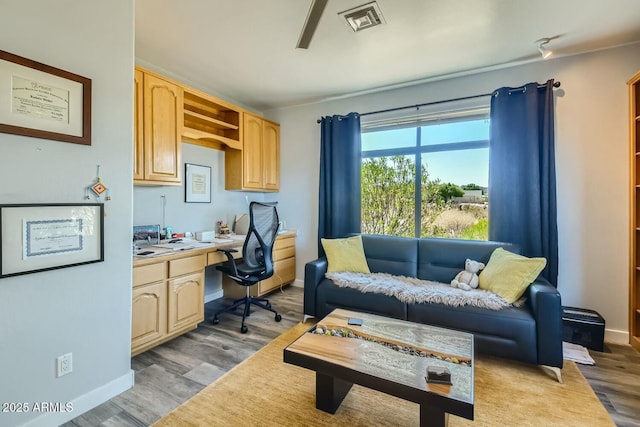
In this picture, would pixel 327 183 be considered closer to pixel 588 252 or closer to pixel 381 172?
pixel 381 172

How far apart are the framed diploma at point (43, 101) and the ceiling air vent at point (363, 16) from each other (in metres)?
1.75

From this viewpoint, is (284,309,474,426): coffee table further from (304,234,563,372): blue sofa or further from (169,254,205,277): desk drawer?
(169,254,205,277): desk drawer

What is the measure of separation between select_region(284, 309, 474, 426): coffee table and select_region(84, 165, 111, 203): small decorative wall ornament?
55.5 inches

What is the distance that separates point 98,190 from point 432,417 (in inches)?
83.5

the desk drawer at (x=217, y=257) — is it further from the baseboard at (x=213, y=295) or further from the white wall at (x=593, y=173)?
the white wall at (x=593, y=173)

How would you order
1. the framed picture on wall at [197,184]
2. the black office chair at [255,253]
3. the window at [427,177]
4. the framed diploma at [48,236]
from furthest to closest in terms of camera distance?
the framed picture on wall at [197,184] < the window at [427,177] < the black office chair at [255,253] < the framed diploma at [48,236]

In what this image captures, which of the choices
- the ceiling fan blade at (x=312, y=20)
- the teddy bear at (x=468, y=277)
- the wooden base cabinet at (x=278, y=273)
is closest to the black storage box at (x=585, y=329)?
the teddy bear at (x=468, y=277)

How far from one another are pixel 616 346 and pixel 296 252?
3405 millimetres

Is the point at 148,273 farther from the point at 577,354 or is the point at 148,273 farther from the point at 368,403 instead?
the point at 577,354

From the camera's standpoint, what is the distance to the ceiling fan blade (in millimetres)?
1375

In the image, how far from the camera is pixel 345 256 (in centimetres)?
300

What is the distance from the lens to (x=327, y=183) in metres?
3.65

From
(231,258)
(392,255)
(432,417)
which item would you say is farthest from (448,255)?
(231,258)

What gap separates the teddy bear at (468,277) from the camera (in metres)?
2.46
